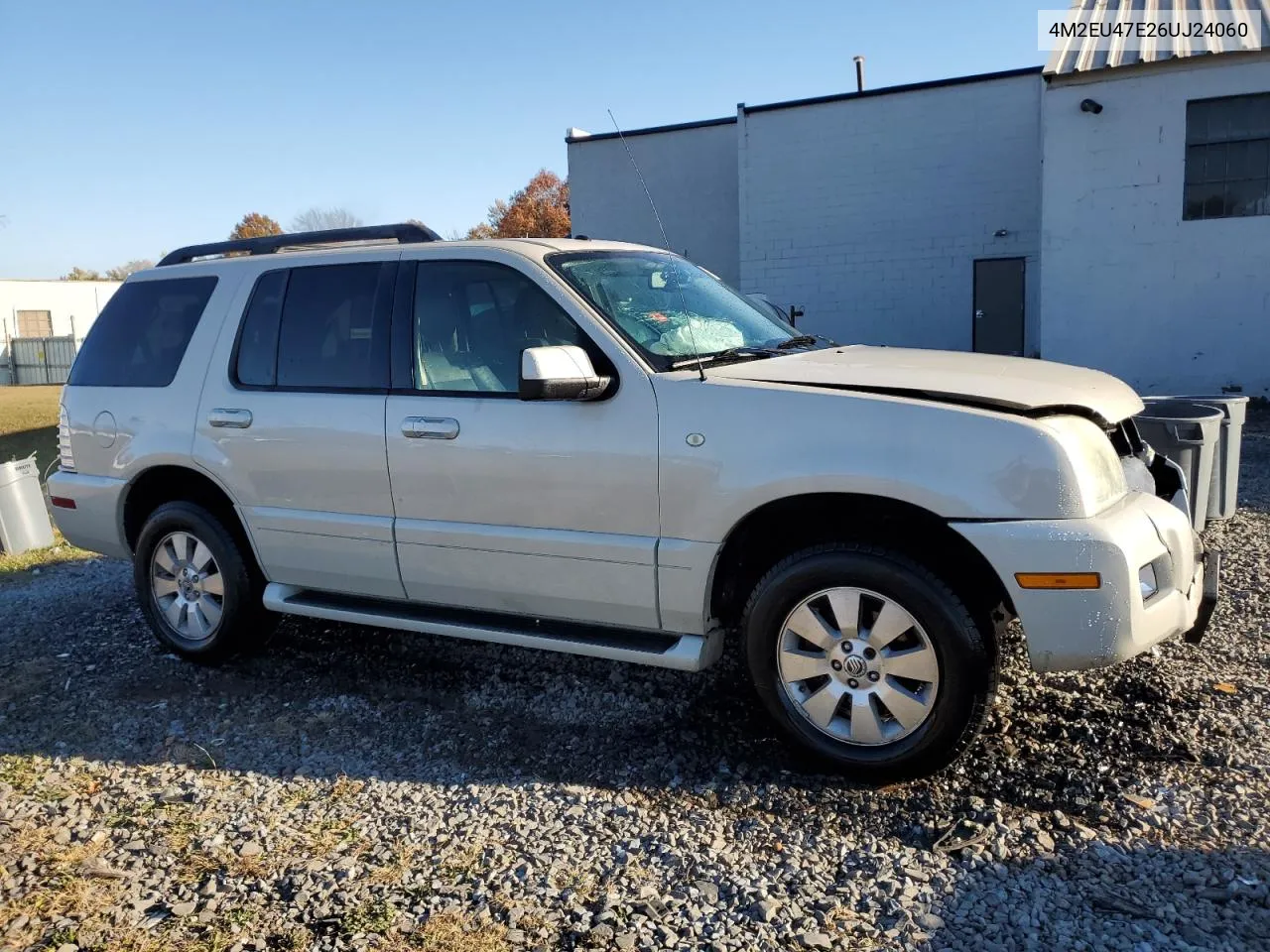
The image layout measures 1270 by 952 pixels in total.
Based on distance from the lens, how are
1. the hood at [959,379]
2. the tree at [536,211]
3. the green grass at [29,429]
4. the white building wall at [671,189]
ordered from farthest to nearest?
the tree at [536,211] → the white building wall at [671,189] → the green grass at [29,429] → the hood at [959,379]

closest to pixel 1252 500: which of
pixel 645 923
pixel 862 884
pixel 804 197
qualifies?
pixel 862 884

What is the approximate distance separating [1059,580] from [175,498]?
4263mm

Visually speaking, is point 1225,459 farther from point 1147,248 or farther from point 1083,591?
point 1147,248

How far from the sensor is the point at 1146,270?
46.9ft

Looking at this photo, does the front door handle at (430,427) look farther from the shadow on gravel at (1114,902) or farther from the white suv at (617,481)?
the shadow on gravel at (1114,902)

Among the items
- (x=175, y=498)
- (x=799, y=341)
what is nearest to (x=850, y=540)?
(x=799, y=341)

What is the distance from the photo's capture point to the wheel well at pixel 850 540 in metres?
3.38

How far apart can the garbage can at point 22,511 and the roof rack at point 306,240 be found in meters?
3.81

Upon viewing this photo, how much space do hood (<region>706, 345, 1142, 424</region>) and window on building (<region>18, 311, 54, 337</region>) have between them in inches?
2364

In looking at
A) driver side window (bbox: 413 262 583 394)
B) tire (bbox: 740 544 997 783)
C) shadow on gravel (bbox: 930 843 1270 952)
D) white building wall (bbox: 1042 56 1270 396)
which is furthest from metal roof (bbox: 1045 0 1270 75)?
shadow on gravel (bbox: 930 843 1270 952)

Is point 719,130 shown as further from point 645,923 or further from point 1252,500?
point 645,923

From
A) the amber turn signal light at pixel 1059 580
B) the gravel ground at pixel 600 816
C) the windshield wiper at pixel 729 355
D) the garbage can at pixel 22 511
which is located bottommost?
the gravel ground at pixel 600 816

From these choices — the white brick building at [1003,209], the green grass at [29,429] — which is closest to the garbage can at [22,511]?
the green grass at [29,429]

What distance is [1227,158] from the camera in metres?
13.7
